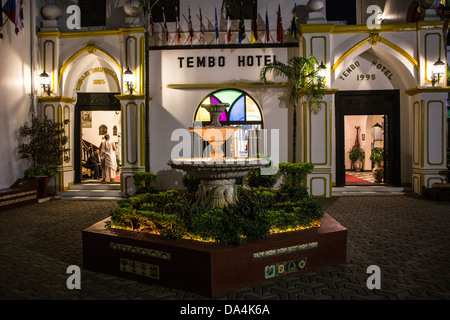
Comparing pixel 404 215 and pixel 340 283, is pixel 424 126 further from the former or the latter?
pixel 340 283

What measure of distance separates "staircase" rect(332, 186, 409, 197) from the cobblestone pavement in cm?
281

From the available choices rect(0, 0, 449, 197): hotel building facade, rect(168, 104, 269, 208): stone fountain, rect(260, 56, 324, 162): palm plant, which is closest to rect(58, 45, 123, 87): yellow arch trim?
rect(0, 0, 449, 197): hotel building facade

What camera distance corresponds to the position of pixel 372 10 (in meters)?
14.7

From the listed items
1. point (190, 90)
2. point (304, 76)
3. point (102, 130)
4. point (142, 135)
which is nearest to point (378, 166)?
point (304, 76)

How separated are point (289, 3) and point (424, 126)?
20.7ft

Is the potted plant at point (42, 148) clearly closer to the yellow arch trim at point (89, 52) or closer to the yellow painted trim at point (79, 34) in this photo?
the yellow arch trim at point (89, 52)

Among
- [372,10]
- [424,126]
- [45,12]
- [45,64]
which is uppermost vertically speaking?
[372,10]

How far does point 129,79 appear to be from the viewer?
37.6 ft

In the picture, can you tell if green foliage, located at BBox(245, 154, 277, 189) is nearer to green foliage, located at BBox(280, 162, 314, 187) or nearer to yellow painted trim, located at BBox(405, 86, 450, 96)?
green foliage, located at BBox(280, 162, 314, 187)

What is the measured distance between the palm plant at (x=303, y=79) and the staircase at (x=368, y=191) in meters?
2.12

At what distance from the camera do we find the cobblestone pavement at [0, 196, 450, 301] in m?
4.11

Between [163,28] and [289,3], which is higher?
[289,3]

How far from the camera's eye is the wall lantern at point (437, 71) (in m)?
11.2
